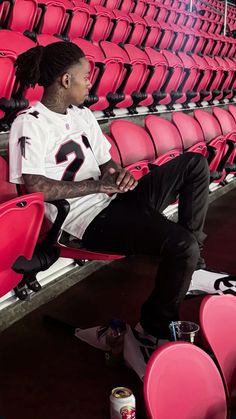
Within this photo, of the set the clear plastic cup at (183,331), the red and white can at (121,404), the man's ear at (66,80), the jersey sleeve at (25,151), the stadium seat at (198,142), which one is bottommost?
the red and white can at (121,404)

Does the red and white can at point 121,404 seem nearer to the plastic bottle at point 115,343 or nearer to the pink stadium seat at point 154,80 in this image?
the plastic bottle at point 115,343

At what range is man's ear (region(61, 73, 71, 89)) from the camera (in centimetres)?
128

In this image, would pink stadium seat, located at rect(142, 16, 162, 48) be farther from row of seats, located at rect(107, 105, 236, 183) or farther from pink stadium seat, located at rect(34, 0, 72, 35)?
row of seats, located at rect(107, 105, 236, 183)

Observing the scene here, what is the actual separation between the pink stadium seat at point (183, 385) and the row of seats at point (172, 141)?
94 cm

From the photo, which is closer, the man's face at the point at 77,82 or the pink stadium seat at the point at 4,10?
the man's face at the point at 77,82

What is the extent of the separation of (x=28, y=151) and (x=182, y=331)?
22.3 inches

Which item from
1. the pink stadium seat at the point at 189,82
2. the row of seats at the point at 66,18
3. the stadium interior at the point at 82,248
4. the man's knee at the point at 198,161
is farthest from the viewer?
the pink stadium seat at the point at 189,82

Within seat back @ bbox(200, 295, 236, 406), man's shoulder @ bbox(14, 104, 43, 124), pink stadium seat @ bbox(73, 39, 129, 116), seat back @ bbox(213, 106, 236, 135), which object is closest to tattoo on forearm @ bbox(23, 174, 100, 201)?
man's shoulder @ bbox(14, 104, 43, 124)

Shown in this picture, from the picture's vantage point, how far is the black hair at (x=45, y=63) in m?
1.26

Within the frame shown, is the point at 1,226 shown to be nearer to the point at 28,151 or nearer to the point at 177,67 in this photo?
the point at 28,151

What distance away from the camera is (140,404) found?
3.66 feet

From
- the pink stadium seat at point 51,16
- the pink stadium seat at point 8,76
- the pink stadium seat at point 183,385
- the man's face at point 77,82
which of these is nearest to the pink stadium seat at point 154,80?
the pink stadium seat at point 51,16

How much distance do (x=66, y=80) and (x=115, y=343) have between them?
69 cm

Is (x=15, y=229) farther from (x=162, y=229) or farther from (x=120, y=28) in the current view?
(x=120, y=28)
